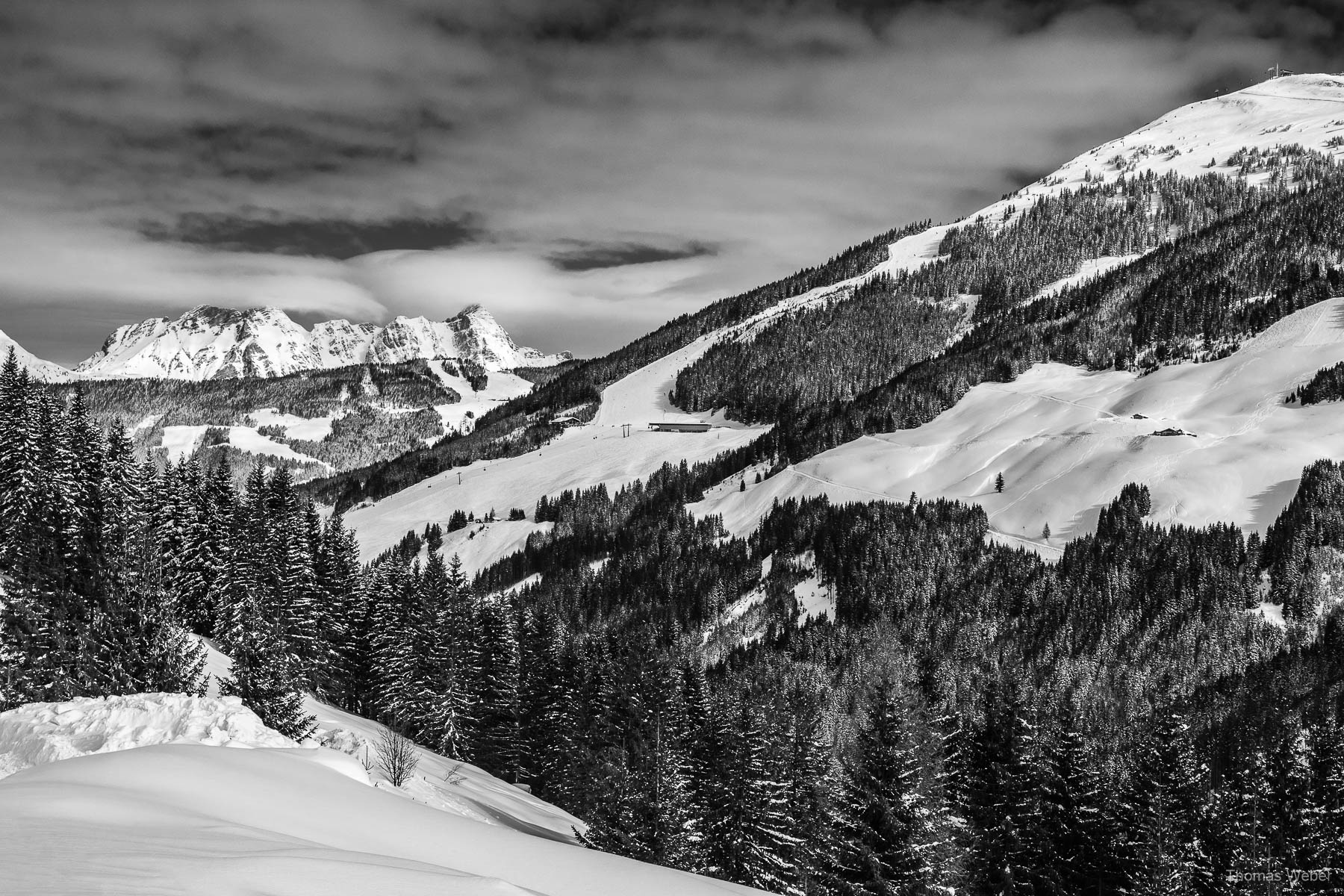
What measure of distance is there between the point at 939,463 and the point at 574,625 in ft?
272

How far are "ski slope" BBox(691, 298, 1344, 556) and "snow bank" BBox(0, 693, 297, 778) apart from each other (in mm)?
139241

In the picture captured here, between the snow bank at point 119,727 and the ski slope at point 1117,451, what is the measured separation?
139241 mm

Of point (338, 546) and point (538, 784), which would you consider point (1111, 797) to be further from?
point (338, 546)

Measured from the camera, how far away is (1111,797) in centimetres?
3528

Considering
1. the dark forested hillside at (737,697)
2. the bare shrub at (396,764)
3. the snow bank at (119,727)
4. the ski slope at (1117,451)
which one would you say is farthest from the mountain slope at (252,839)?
the ski slope at (1117,451)

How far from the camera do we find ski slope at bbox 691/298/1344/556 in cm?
13938

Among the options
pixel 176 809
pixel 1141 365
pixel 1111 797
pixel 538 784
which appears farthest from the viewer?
pixel 1141 365

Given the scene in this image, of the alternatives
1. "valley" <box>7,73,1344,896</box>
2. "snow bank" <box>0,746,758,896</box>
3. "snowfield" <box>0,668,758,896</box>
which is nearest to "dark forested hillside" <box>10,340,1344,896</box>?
"valley" <box>7,73,1344,896</box>

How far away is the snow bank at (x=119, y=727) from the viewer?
16.8 metres

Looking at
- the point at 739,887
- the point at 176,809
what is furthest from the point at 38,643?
the point at 739,887

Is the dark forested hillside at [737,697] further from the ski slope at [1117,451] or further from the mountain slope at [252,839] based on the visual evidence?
the ski slope at [1117,451]

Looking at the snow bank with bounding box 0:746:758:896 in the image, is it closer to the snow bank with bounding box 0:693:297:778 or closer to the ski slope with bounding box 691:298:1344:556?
the snow bank with bounding box 0:693:297:778

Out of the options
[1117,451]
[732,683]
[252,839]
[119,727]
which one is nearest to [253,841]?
[252,839]

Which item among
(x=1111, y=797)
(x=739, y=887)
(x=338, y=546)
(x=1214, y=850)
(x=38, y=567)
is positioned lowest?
(x=1214, y=850)
